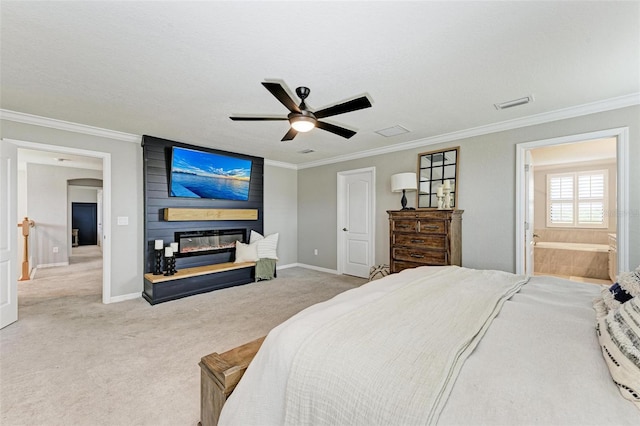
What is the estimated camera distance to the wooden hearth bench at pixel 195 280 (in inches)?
150

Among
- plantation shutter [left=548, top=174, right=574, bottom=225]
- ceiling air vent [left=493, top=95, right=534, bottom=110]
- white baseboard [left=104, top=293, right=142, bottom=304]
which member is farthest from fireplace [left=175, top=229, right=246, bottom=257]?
plantation shutter [left=548, top=174, right=574, bottom=225]

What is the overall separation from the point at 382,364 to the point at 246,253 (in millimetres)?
4293

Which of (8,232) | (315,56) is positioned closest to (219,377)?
(315,56)

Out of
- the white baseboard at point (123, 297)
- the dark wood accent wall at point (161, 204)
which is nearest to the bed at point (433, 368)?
the white baseboard at point (123, 297)

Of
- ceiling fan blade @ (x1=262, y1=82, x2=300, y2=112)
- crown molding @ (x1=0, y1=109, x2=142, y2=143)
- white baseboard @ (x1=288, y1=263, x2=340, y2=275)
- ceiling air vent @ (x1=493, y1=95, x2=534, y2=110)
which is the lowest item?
white baseboard @ (x1=288, y1=263, x2=340, y2=275)

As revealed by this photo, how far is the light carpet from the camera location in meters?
1.76

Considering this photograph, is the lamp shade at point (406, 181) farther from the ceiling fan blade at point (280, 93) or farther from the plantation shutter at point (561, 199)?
the plantation shutter at point (561, 199)

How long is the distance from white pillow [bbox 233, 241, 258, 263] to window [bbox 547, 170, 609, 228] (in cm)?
638

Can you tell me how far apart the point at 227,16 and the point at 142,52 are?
83 centimetres

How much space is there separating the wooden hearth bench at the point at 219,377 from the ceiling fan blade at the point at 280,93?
1.64 metres

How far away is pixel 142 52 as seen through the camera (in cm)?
204

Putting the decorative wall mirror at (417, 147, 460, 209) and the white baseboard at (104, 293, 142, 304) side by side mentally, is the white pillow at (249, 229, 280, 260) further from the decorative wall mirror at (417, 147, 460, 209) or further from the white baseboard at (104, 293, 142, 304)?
the decorative wall mirror at (417, 147, 460, 209)

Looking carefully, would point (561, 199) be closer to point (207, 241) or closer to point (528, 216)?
point (528, 216)

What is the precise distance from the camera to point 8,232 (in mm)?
3082
